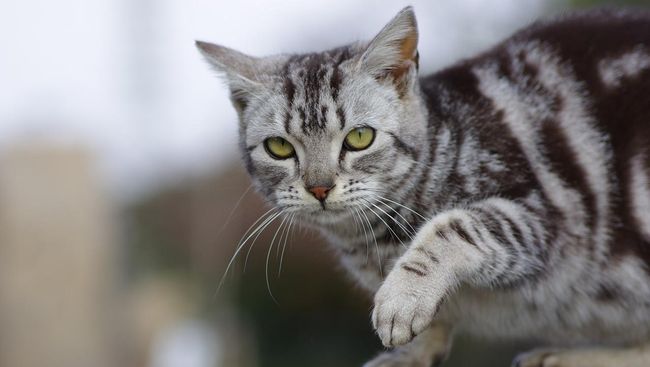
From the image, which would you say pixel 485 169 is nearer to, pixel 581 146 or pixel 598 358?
pixel 581 146

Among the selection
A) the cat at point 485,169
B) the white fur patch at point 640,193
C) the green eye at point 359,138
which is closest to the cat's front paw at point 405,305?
the cat at point 485,169

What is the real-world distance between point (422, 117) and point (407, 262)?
22.6 inches

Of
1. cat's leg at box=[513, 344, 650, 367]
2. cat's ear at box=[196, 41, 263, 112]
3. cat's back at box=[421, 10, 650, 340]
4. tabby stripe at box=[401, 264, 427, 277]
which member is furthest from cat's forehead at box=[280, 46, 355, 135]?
cat's leg at box=[513, 344, 650, 367]

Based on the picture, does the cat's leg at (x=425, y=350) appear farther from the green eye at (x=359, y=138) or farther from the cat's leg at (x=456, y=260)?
the green eye at (x=359, y=138)

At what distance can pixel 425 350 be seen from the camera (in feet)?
9.80

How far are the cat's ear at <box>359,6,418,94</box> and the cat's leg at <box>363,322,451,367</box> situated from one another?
84 centimetres

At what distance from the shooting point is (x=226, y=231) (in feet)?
23.3

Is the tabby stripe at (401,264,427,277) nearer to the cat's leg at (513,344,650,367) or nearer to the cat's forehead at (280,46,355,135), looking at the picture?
the cat's forehead at (280,46,355,135)

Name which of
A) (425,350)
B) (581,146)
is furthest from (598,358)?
(581,146)

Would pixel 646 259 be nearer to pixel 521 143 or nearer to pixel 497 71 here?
pixel 521 143

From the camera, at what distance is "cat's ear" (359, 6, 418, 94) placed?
2.61m

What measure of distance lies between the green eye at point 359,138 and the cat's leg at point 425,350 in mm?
708

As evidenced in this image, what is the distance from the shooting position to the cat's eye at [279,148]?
106 inches

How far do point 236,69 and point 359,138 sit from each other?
50cm
